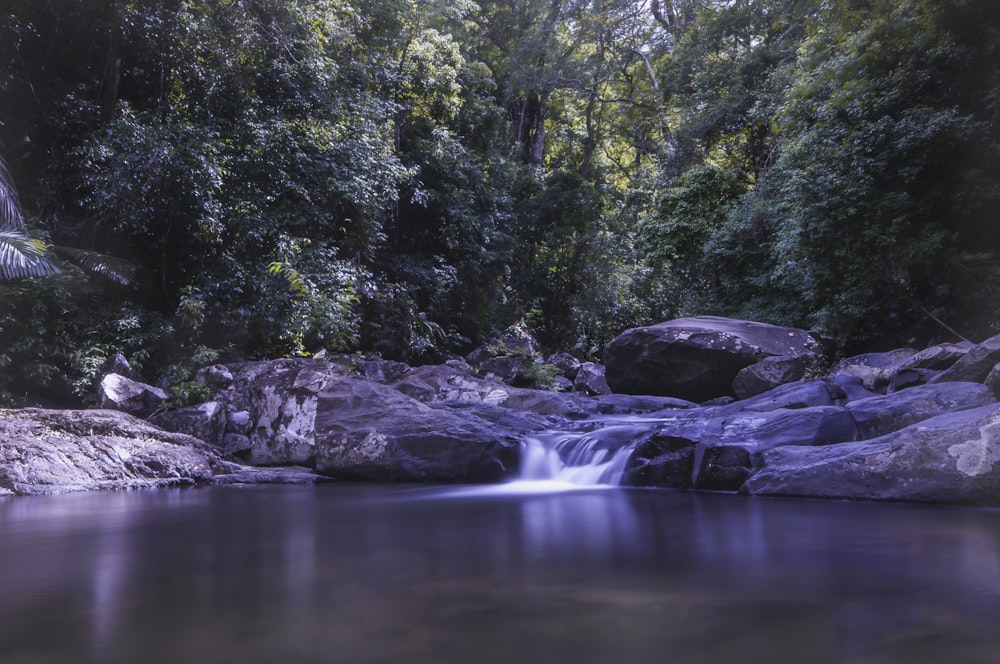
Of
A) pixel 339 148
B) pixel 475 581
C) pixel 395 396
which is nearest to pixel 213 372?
pixel 395 396

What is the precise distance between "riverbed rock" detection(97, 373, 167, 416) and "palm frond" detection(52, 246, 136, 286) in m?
2.21

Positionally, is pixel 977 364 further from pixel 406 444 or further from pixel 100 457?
pixel 100 457

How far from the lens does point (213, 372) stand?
909 cm

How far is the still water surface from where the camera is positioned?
1.98 metres

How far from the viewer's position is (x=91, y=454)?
697 centimetres

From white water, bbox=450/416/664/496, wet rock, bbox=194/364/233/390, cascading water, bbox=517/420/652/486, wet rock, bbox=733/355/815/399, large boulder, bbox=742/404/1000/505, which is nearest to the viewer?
large boulder, bbox=742/404/1000/505

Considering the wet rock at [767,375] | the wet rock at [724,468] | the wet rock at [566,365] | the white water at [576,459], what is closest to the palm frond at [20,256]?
the white water at [576,459]

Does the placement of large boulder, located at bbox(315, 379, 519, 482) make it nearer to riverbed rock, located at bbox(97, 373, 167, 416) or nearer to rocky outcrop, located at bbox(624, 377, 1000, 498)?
rocky outcrop, located at bbox(624, 377, 1000, 498)

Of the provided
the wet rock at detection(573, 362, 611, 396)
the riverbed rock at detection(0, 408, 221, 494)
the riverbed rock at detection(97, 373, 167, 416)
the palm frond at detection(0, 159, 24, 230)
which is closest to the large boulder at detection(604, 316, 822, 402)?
the wet rock at detection(573, 362, 611, 396)

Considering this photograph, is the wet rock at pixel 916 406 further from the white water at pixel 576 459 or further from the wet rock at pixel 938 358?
the wet rock at pixel 938 358

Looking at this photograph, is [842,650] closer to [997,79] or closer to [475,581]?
[475,581]

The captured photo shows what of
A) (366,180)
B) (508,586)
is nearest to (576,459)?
(508,586)

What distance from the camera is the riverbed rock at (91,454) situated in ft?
21.5

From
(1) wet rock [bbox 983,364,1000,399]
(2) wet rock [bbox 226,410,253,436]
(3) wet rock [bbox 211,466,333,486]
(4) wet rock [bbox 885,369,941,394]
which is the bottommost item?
(3) wet rock [bbox 211,466,333,486]
